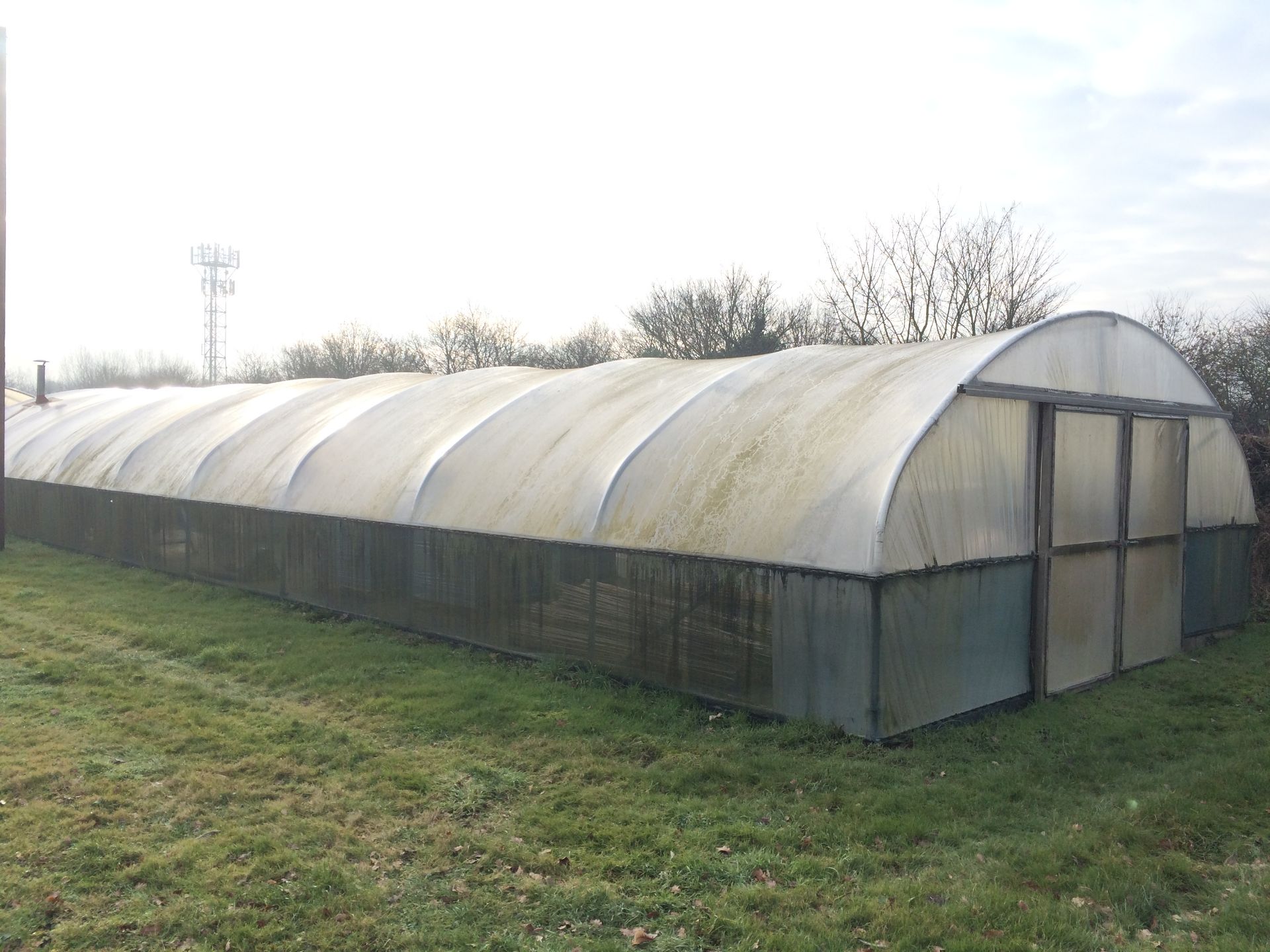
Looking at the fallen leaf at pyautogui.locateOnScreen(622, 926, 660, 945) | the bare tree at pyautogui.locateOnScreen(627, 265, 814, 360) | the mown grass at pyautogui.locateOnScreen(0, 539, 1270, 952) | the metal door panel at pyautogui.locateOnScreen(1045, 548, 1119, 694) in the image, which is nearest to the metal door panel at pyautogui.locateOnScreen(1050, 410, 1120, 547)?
the metal door panel at pyautogui.locateOnScreen(1045, 548, 1119, 694)

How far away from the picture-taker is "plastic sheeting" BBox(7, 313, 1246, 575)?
25.7 ft

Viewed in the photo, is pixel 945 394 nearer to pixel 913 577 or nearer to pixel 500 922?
pixel 913 577

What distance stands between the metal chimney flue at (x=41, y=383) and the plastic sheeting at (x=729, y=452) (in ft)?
41.5

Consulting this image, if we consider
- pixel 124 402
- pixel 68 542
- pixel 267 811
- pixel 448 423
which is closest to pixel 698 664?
pixel 267 811

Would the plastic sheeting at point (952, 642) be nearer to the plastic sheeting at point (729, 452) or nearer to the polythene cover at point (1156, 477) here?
the plastic sheeting at point (729, 452)

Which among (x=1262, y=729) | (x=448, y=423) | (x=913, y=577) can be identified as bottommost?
(x=1262, y=729)

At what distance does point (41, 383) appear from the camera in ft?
84.8

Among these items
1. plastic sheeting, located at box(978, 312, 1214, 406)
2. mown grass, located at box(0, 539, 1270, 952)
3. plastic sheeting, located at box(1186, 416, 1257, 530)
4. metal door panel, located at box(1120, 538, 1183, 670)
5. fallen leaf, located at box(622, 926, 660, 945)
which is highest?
plastic sheeting, located at box(978, 312, 1214, 406)

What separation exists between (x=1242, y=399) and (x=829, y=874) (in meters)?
22.1

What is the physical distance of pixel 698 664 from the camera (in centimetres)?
818

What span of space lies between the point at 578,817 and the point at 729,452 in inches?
162

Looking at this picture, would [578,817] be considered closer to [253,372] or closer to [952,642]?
[952,642]

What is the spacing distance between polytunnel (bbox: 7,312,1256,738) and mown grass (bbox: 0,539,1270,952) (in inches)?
22.2

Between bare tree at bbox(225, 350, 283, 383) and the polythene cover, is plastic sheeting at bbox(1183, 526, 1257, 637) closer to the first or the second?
the polythene cover
